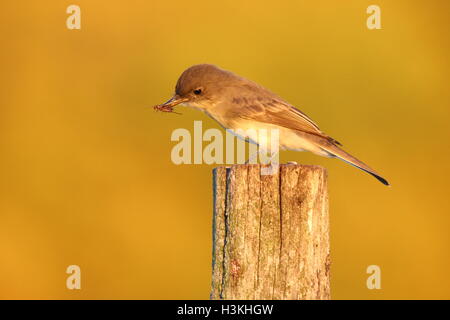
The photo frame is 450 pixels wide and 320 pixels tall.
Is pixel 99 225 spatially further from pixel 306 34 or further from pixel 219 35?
pixel 306 34

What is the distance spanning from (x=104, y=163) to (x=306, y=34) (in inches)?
188

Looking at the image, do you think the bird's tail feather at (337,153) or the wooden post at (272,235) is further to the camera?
the bird's tail feather at (337,153)

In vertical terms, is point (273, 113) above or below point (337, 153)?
above

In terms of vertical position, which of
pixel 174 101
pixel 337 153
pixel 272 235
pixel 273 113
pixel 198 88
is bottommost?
pixel 272 235

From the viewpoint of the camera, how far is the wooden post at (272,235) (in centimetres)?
453

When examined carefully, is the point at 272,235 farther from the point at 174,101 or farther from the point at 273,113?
the point at 174,101

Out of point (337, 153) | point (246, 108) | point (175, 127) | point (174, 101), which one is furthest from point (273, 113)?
point (175, 127)

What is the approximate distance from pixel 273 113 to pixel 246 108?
11.8 inches

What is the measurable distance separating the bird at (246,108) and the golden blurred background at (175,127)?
123 inches

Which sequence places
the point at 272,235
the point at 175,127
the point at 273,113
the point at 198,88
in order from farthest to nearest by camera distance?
the point at 175,127
the point at 198,88
the point at 273,113
the point at 272,235

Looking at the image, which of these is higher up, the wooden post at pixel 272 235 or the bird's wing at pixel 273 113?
the bird's wing at pixel 273 113

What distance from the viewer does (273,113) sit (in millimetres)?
6898

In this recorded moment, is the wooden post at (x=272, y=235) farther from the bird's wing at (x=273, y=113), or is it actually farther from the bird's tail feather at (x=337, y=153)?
the bird's wing at (x=273, y=113)

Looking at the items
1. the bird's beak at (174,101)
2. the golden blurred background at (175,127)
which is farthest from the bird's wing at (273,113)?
the golden blurred background at (175,127)
